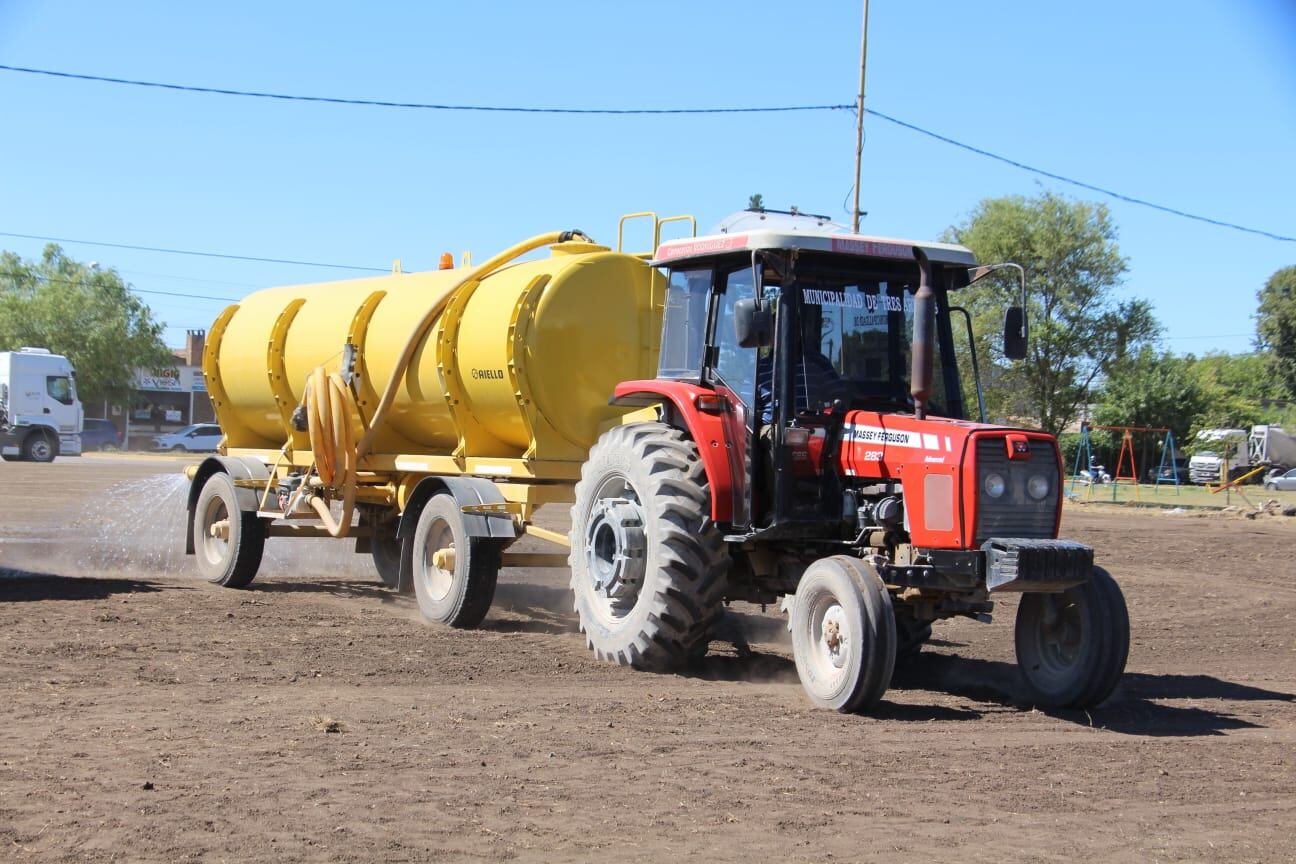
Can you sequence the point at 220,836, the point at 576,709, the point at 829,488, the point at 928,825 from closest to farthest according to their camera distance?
1. the point at 220,836
2. the point at 928,825
3. the point at 576,709
4. the point at 829,488

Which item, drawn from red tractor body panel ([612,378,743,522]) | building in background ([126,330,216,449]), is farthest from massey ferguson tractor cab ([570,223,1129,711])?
building in background ([126,330,216,449])

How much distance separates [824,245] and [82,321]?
6013 cm

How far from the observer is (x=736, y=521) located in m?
9.11

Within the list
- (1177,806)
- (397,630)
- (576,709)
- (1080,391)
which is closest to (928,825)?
(1177,806)

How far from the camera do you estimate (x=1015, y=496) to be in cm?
822

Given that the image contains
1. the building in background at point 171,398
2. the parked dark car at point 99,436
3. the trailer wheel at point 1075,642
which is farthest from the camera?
the building in background at point 171,398

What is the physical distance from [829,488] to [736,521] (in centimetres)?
63

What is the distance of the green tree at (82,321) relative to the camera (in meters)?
62.3

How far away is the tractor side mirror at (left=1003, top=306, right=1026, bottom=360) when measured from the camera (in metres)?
9.04

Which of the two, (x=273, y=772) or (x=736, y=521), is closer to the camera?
(x=273, y=772)

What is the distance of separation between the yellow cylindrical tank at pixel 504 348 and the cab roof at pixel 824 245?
1.63 metres

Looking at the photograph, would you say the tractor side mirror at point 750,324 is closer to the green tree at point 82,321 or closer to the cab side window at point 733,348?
the cab side window at point 733,348

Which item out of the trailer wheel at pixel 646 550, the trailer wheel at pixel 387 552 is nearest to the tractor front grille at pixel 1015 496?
the trailer wheel at pixel 646 550

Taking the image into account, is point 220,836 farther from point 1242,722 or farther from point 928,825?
point 1242,722
